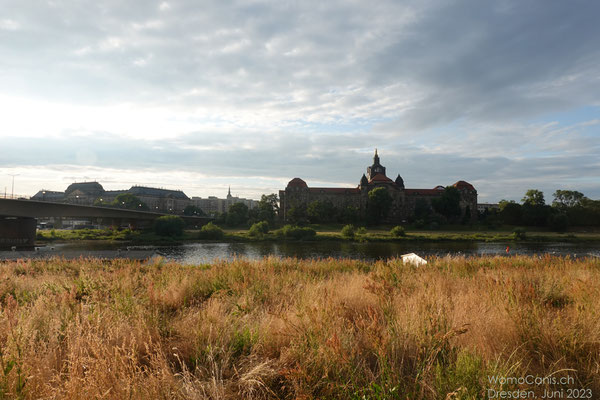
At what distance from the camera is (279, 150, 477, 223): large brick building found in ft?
382

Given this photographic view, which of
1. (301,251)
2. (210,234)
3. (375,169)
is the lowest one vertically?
(301,251)

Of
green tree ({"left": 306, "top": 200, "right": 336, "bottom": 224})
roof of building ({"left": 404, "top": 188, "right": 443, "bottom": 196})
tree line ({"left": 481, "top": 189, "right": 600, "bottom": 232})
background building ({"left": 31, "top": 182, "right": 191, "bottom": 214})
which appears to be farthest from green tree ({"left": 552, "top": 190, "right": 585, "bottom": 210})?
background building ({"left": 31, "top": 182, "right": 191, "bottom": 214})

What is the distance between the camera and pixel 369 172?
443 feet

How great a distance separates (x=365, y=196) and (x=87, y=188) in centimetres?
14350

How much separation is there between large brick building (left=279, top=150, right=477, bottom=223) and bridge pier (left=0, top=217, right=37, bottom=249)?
77.6 m

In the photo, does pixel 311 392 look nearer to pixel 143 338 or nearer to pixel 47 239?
pixel 143 338

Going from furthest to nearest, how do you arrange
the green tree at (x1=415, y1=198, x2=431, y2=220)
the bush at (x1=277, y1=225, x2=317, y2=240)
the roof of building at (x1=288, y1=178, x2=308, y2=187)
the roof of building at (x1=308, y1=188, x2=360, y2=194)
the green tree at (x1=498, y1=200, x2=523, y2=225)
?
the roof of building at (x1=308, y1=188, x2=360, y2=194) < the roof of building at (x1=288, y1=178, x2=308, y2=187) < the green tree at (x1=415, y1=198, x2=431, y2=220) < the green tree at (x1=498, y1=200, x2=523, y2=225) < the bush at (x1=277, y1=225, x2=317, y2=240)

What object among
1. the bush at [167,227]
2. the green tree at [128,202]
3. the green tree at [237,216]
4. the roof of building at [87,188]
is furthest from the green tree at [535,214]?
the roof of building at [87,188]

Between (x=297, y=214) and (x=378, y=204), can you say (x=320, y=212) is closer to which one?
(x=297, y=214)

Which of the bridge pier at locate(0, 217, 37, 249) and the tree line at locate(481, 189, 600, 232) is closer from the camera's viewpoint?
the bridge pier at locate(0, 217, 37, 249)

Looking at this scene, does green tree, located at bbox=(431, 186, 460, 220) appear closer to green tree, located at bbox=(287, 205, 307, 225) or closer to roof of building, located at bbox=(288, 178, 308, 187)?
green tree, located at bbox=(287, 205, 307, 225)

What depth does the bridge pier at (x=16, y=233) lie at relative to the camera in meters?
44.4

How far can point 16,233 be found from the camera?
4506cm

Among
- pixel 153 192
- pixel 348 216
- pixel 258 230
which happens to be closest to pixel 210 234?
pixel 258 230
